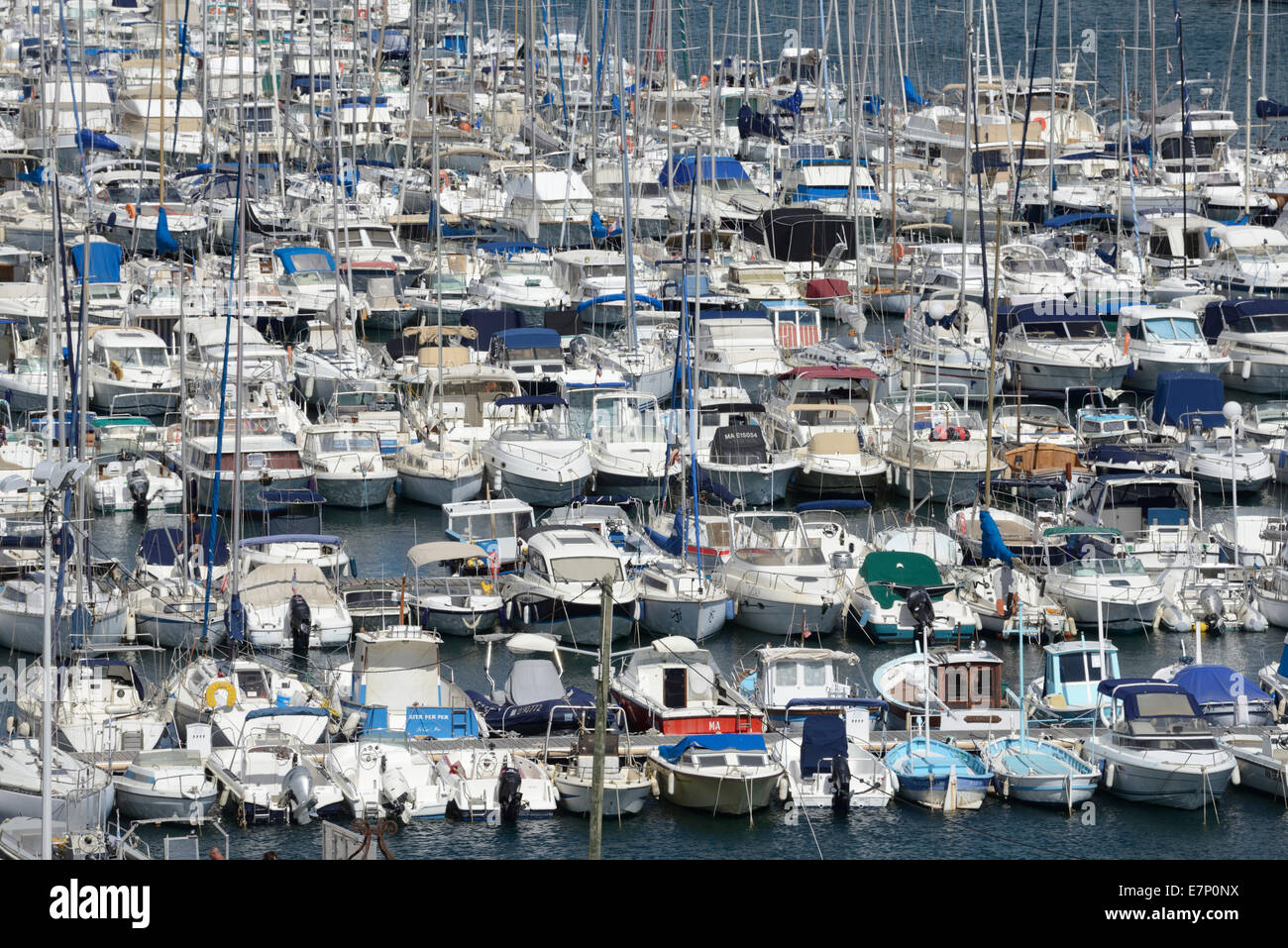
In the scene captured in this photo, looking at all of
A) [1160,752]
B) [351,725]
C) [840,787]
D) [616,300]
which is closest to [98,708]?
[351,725]

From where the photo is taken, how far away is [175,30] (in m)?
79.8

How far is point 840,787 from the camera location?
23.6 metres

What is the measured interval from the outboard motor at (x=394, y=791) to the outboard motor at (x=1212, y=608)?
1238 cm

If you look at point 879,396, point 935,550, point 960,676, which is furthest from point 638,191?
point 960,676

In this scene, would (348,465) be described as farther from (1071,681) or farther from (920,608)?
(1071,681)

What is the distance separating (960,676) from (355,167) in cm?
3296

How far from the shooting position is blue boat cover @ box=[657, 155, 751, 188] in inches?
2207

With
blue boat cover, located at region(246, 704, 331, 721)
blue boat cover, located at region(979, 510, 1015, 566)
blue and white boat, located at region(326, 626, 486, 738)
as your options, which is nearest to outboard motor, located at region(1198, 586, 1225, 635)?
blue boat cover, located at region(979, 510, 1015, 566)

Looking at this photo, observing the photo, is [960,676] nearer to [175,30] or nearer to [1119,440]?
[1119,440]

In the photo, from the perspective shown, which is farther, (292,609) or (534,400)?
(534,400)

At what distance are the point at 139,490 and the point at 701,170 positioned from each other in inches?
955

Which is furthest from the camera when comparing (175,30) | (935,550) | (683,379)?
(175,30)

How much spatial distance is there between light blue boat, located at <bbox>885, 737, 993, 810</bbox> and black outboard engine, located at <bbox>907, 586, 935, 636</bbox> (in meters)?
4.33

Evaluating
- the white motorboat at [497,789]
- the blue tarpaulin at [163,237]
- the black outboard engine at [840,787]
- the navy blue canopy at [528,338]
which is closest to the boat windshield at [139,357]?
the navy blue canopy at [528,338]
